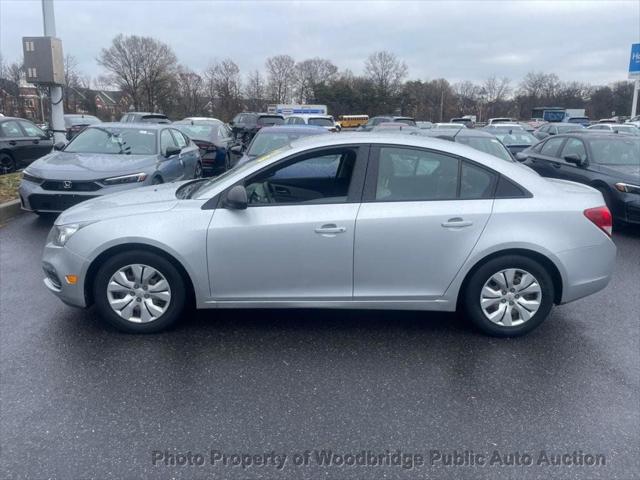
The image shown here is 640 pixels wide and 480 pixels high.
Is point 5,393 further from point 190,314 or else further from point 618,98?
point 618,98

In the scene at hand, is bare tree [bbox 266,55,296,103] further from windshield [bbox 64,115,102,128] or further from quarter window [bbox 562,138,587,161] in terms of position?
quarter window [bbox 562,138,587,161]

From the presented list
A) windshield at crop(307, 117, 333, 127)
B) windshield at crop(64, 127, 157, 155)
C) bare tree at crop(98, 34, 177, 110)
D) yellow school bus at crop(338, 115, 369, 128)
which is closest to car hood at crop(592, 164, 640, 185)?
windshield at crop(64, 127, 157, 155)

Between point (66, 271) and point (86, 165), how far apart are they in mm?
4201

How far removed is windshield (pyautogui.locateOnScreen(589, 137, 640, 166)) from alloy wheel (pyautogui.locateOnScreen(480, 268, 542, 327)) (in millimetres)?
5705

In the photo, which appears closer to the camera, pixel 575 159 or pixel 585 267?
pixel 585 267

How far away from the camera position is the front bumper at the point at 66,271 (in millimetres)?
4129

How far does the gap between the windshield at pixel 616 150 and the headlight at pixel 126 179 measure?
7324 millimetres

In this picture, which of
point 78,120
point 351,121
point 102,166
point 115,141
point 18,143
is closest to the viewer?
point 102,166

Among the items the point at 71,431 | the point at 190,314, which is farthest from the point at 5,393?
the point at 190,314

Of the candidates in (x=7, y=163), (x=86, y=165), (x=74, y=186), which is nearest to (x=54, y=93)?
(x=7, y=163)

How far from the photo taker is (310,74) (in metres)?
82.5

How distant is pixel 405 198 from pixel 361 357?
4.18 feet

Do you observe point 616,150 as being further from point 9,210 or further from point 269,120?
point 269,120

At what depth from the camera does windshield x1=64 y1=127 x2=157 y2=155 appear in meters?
8.70
